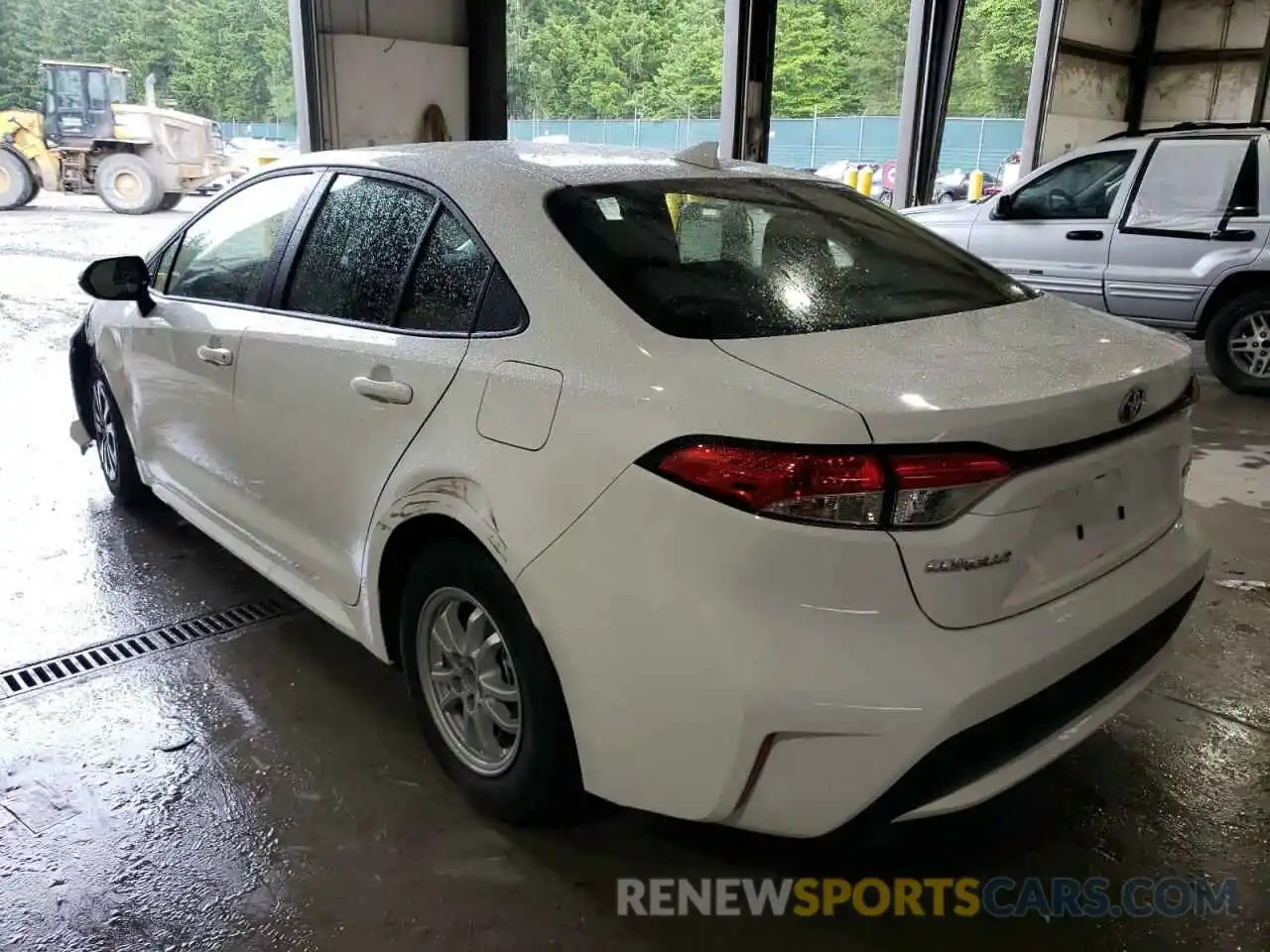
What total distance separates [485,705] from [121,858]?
2.75 ft

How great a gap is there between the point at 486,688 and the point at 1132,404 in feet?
4.60

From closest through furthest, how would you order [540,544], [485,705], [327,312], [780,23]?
[540,544] < [485,705] < [327,312] < [780,23]

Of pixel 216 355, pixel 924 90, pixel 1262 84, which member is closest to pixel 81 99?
pixel 924 90

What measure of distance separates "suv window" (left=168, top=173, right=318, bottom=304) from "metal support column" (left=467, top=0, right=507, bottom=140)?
4929mm

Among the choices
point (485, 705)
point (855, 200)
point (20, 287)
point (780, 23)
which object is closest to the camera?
point (485, 705)

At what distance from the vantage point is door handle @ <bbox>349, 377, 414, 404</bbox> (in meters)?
2.18

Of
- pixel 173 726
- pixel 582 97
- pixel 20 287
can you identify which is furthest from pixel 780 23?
pixel 173 726

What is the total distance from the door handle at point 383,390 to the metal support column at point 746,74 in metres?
7.38

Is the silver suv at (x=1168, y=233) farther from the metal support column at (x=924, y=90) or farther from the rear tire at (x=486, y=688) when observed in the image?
the rear tire at (x=486, y=688)

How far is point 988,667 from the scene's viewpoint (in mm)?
1628

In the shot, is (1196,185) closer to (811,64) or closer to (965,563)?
(965,563)

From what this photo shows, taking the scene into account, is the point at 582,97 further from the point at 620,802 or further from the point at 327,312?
the point at 620,802
